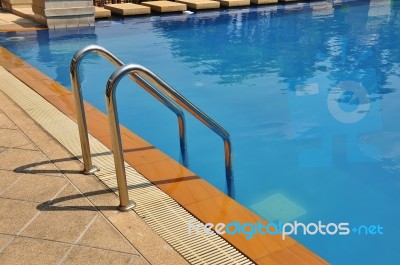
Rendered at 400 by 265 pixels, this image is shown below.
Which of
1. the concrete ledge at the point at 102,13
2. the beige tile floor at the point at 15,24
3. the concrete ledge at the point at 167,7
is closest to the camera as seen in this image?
the beige tile floor at the point at 15,24

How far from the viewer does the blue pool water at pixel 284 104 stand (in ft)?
14.6

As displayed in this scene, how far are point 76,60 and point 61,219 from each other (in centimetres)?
121

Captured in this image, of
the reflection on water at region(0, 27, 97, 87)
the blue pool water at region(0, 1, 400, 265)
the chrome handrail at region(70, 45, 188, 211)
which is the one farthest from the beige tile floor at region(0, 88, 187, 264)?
the reflection on water at region(0, 27, 97, 87)

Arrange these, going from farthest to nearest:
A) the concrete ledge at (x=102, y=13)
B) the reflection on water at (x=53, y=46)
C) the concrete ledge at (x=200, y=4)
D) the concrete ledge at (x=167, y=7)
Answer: the concrete ledge at (x=200, y=4), the concrete ledge at (x=167, y=7), the concrete ledge at (x=102, y=13), the reflection on water at (x=53, y=46)

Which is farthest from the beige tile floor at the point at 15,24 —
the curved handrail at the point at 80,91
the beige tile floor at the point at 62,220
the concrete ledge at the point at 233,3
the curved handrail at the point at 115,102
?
the curved handrail at the point at 115,102

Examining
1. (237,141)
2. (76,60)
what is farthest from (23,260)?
(237,141)

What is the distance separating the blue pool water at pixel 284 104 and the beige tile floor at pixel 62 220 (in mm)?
1678

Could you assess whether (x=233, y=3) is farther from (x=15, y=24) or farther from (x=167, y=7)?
(x=15, y=24)

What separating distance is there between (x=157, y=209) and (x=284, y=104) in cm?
447

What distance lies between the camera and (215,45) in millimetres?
11328

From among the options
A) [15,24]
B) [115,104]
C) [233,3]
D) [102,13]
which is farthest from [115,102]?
[233,3]

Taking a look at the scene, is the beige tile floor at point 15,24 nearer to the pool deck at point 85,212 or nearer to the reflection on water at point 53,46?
the reflection on water at point 53,46

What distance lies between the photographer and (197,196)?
349 centimetres

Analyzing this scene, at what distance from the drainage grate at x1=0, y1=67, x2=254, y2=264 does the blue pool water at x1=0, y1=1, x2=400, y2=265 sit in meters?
1.28
